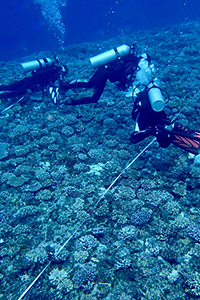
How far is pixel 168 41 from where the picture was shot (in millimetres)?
15789

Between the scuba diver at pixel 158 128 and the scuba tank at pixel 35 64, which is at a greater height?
the scuba tank at pixel 35 64

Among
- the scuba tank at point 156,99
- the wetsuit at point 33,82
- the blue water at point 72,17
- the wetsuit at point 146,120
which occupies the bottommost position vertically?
the wetsuit at point 146,120

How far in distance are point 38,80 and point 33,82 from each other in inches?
9.7

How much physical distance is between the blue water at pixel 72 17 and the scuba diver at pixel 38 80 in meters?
52.1

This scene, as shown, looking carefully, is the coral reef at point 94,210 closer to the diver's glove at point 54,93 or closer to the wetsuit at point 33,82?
the diver's glove at point 54,93

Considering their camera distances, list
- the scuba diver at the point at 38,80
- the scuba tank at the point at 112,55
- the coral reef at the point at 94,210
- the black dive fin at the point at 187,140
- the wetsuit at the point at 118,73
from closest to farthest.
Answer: the coral reef at the point at 94,210 → the black dive fin at the point at 187,140 → the wetsuit at the point at 118,73 → the scuba tank at the point at 112,55 → the scuba diver at the point at 38,80

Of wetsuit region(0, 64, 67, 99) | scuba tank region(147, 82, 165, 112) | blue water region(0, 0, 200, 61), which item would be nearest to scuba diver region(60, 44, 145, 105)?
scuba tank region(147, 82, 165, 112)

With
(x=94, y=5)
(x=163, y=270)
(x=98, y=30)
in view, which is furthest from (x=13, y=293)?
(x=94, y=5)

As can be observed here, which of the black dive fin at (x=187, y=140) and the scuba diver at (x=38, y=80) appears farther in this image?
the scuba diver at (x=38, y=80)

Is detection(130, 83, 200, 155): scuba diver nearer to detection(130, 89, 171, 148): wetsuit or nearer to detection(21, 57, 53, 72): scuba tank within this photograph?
detection(130, 89, 171, 148): wetsuit

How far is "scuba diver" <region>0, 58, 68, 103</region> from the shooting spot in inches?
312

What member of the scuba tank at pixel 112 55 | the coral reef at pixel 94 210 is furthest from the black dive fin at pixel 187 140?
the scuba tank at pixel 112 55

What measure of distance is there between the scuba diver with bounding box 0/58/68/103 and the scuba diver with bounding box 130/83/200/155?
15.2 feet

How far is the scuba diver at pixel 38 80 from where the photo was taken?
7.93 meters
